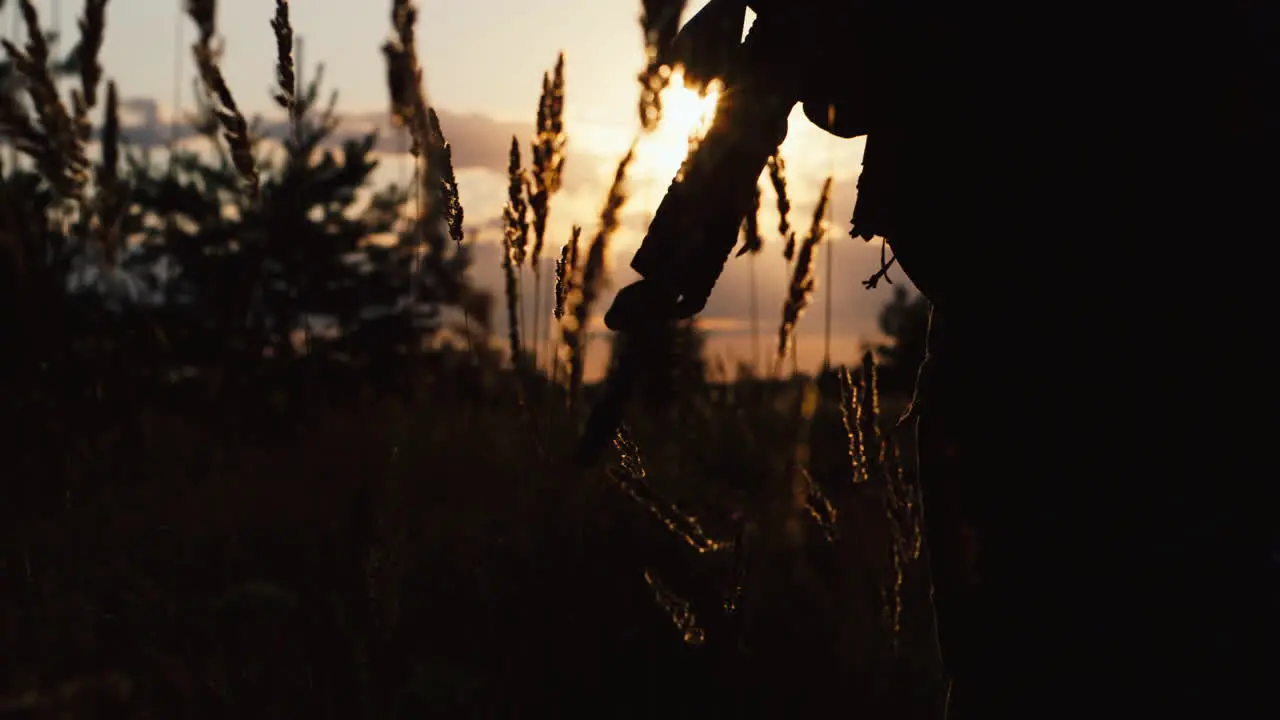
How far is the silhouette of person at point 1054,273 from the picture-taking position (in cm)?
94

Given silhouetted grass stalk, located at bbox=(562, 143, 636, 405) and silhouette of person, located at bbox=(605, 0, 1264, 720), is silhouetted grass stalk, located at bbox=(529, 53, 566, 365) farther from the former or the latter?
silhouette of person, located at bbox=(605, 0, 1264, 720)

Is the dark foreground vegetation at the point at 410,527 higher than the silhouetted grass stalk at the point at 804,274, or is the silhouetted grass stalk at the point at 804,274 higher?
the silhouetted grass stalk at the point at 804,274

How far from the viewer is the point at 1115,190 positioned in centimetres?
97

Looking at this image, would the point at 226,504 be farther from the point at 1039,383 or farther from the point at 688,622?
the point at 1039,383

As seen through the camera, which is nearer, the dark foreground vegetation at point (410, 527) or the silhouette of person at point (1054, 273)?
the silhouette of person at point (1054, 273)

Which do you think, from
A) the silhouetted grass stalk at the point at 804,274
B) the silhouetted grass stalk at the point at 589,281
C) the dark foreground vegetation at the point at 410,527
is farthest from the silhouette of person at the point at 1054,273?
the silhouetted grass stalk at the point at 804,274

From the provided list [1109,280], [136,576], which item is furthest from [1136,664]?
[136,576]

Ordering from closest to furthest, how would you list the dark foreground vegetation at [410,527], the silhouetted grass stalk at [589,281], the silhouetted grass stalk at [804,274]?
the dark foreground vegetation at [410,527] < the silhouetted grass stalk at [589,281] < the silhouetted grass stalk at [804,274]

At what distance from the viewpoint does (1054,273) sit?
1011 millimetres

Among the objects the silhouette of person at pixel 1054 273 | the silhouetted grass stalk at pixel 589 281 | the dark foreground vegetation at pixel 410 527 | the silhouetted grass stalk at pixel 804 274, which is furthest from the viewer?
the silhouetted grass stalk at pixel 804 274

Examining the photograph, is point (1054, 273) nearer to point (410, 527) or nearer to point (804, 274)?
point (804, 274)

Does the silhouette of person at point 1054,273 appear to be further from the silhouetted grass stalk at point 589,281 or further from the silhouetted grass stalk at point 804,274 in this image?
the silhouetted grass stalk at point 804,274

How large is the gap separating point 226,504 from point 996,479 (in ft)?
8.27

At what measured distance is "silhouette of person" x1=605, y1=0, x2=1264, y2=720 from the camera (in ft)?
3.09
